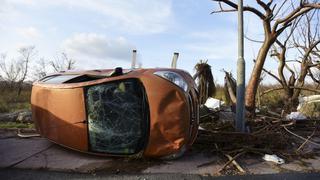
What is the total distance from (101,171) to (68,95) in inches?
61.9

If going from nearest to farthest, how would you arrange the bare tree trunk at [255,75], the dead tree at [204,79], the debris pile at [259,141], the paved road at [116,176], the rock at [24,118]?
the paved road at [116,176] → the debris pile at [259,141] → the rock at [24,118] → the bare tree trunk at [255,75] → the dead tree at [204,79]

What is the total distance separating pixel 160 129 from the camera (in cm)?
594

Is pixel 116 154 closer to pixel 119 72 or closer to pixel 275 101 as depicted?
pixel 119 72

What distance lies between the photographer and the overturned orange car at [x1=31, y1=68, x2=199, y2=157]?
5957mm

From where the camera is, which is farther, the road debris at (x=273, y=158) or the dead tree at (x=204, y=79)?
the dead tree at (x=204, y=79)

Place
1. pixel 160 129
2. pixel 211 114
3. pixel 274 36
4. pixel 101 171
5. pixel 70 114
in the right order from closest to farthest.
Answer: pixel 101 171
pixel 160 129
pixel 70 114
pixel 211 114
pixel 274 36

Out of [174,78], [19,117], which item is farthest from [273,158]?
[19,117]

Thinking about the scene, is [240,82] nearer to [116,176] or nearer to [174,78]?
[174,78]

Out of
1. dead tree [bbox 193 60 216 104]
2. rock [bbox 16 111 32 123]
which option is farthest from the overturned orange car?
dead tree [bbox 193 60 216 104]

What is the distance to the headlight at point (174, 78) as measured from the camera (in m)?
6.15

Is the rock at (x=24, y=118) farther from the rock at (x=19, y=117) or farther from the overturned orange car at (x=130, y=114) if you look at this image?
the overturned orange car at (x=130, y=114)

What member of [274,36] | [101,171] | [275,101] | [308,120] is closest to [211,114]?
[308,120]

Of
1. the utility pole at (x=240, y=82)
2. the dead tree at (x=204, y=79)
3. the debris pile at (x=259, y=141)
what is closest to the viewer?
the debris pile at (x=259, y=141)

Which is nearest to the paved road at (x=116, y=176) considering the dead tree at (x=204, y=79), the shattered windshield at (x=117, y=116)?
the shattered windshield at (x=117, y=116)
